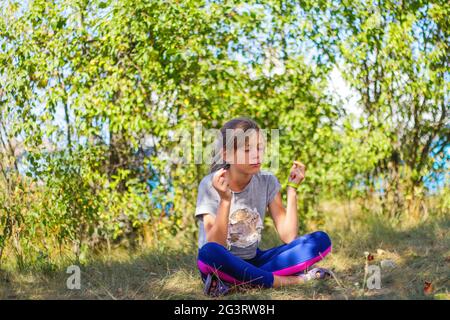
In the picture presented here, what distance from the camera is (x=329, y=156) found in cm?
587

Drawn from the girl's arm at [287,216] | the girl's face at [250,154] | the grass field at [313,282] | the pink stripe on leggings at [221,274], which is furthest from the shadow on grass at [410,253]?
the girl's face at [250,154]

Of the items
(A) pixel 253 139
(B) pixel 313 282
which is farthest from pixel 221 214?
(B) pixel 313 282

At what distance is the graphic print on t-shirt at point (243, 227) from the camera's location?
3.65 meters

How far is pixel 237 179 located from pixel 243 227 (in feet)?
0.90

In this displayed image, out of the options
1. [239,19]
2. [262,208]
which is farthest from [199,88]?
[262,208]

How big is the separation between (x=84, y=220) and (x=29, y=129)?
0.91 metres

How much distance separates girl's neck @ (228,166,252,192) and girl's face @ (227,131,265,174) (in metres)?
0.08

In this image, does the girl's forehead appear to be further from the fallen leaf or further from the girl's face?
the fallen leaf

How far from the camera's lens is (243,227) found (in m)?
3.65

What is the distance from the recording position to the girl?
11.1 feet

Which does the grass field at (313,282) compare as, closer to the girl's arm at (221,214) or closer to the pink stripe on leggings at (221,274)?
the pink stripe on leggings at (221,274)

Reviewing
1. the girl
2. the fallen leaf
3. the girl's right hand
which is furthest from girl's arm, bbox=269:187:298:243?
the fallen leaf

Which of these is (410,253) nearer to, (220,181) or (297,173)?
(297,173)

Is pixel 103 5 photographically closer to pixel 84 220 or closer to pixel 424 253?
pixel 84 220
